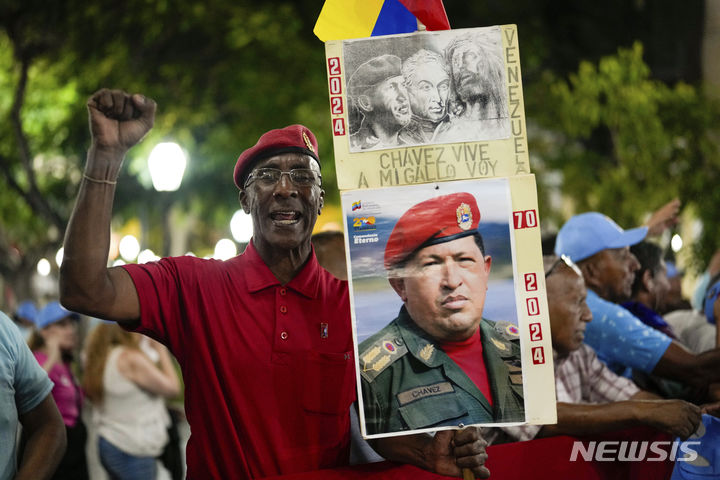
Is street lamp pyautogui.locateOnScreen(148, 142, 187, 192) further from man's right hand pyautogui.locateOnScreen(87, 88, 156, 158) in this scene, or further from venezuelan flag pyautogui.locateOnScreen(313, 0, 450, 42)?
man's right hand pyautogui.locateOnScreen(87, 88, 156, 158)

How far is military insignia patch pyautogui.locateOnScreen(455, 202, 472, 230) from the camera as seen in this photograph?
2949 millimetres

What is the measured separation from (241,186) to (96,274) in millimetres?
830

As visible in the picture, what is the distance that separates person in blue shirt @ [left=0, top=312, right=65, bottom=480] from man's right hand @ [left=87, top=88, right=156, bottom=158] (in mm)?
937

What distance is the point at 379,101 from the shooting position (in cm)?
296

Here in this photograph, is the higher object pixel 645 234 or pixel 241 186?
pixel 241 186

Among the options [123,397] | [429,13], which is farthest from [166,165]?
[429,13]

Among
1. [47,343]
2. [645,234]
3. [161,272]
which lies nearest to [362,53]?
[161,272]

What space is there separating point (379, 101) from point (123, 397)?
15.7ft

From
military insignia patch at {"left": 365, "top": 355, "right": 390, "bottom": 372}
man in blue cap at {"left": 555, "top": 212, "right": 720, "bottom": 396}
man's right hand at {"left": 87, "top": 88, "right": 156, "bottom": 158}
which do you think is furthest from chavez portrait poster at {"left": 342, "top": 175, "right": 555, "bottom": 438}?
man in blue cap at {"left": 555, "top": 212, "right": 720, "bottom": 396}

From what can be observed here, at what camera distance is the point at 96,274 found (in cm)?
277

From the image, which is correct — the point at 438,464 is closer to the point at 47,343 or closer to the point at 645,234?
the point at 645,234

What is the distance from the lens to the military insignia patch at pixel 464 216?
2949 mm

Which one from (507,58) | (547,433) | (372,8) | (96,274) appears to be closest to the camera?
(96,274)

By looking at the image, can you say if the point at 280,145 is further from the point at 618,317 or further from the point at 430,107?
the point at 618,317
